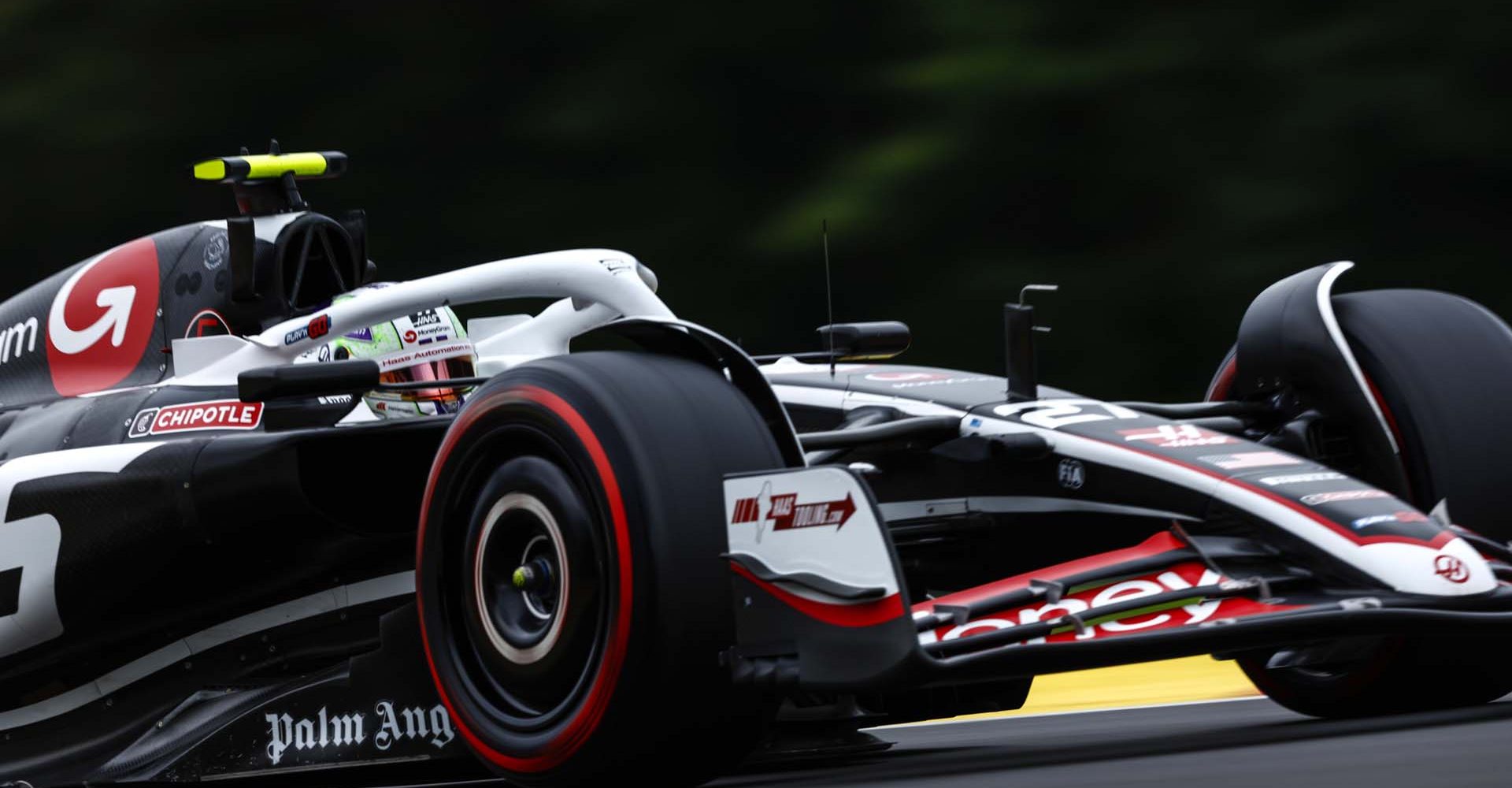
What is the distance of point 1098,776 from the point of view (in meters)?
3.83

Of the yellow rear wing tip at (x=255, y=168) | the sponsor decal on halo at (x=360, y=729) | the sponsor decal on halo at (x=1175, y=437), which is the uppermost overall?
the yellow rear wing tip at (x=255, y=168)

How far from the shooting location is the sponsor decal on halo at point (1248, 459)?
14.1 feet

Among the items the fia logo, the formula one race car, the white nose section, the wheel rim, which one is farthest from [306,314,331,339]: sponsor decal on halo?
the white nose section

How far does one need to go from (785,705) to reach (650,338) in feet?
3.23

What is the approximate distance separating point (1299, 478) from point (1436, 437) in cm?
61

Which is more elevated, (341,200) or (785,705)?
(341,200)

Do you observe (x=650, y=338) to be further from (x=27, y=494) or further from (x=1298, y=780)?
(x=27, y=494)

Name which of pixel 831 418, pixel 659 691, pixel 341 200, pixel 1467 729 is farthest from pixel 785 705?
pixel 341 200

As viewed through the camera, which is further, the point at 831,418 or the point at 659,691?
the point at 831,418

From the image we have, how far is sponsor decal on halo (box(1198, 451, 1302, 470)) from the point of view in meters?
4.30

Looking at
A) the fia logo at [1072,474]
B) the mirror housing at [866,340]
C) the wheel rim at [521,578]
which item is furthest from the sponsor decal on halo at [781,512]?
the mirror housing at [866,340]

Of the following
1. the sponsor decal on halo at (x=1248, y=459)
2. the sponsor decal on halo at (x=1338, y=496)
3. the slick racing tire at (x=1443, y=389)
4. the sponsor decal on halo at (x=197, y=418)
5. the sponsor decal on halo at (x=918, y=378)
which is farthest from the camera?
the sponsor decal on halo at (x=197, y=418)

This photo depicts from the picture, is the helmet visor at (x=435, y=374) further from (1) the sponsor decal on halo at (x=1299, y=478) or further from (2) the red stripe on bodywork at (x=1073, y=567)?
(1) the sponsor decal on halo at (x=1299, y=478)

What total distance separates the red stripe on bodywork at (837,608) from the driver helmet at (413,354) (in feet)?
5.99
